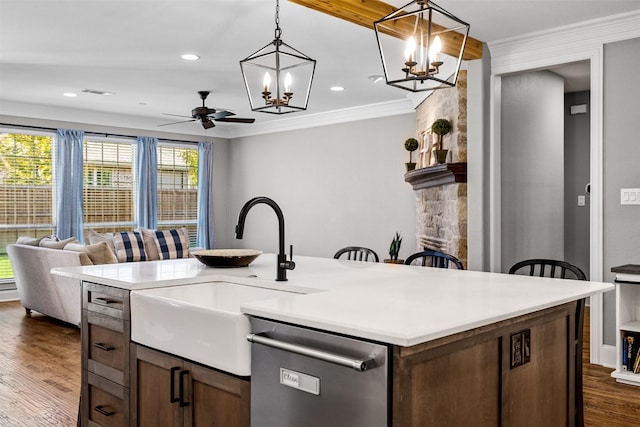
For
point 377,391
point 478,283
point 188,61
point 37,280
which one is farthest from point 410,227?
point 377,391

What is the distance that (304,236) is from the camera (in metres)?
8.20

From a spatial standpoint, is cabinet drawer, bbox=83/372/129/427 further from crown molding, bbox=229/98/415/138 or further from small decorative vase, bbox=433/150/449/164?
crown molding, bbox=229/98/415/138

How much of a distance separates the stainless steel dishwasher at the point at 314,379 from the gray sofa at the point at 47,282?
12.9 feet

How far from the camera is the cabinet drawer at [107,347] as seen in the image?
2.30m

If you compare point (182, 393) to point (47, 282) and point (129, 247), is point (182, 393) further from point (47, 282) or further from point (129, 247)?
point (129, 247)

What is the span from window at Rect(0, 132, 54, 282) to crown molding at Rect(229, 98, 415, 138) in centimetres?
301

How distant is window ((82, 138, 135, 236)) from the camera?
7.77m

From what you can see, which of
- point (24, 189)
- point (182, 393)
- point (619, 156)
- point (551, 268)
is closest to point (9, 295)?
point (24, 189)

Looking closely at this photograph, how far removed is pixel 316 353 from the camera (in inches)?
55.4

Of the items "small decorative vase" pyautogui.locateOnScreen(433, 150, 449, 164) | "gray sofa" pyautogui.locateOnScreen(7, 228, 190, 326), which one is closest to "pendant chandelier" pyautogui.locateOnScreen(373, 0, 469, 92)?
"small decorative vase" pyautogui.locateOnScreen(433, 150, 449, 164)

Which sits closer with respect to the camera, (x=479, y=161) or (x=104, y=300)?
(x=104, y=300)

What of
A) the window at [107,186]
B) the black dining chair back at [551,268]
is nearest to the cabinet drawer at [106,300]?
the black dining chair back at [551,268]

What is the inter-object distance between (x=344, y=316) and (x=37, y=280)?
5.19m

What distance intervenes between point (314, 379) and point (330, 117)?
6.54 meters
